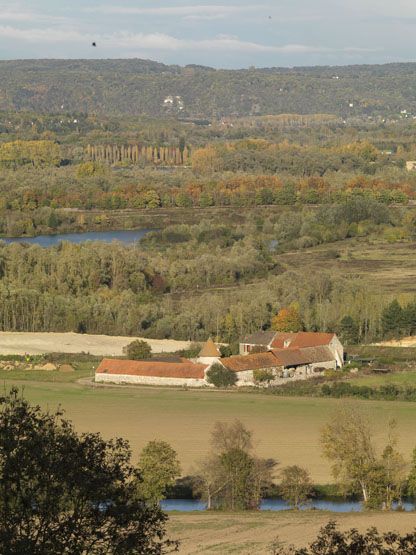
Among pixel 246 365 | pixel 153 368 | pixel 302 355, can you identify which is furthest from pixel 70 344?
pixel 246 365

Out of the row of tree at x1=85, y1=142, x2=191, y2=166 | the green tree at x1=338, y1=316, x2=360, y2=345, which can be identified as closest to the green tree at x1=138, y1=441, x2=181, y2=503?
the green tree at x1=338, y1=316, x2=360, y2=345

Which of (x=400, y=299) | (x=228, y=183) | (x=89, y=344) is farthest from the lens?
(x=228, y=183)

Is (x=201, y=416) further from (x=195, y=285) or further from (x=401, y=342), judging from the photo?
(x=195, y=285)

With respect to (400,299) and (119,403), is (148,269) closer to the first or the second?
(400,299)

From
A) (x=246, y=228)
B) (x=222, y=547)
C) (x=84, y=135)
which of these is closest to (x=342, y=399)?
(x=222, y=547)

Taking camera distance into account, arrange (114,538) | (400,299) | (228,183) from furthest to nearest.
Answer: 1. (228,183)
2. (400,299)
3. (114,538)
